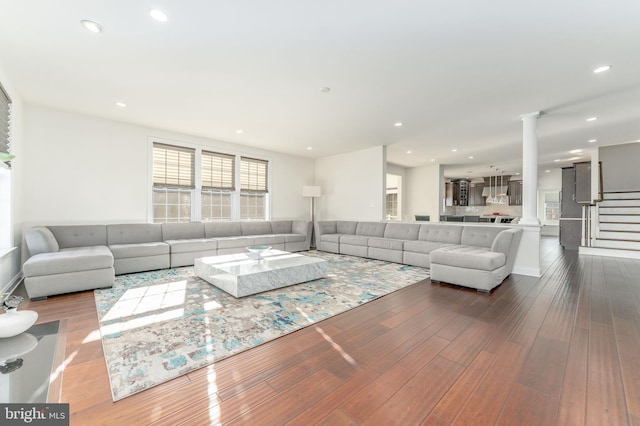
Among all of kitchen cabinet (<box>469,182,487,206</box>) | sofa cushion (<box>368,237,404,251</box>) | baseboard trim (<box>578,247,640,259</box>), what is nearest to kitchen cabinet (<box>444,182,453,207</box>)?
kitchen cabinet (<box>469,182,487,206</box>)

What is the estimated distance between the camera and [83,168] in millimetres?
4727

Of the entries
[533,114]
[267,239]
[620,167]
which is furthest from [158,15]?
[620,167]

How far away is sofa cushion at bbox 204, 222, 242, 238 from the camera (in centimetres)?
587

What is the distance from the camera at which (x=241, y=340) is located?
7.22 ft

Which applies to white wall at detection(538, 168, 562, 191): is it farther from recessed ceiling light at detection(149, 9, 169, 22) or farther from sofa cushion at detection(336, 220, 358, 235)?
recessed ceiling light at detection(149, 9, 169, 22)

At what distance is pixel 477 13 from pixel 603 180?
8.26 meters

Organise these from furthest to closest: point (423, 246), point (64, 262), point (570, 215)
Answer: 1. point (570, 215)
2. point (423, 246)
3. point (64, 262)

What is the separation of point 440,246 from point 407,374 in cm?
349

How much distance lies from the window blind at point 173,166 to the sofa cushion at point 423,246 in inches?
193

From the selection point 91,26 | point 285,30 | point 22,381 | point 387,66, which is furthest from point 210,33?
point 22,381

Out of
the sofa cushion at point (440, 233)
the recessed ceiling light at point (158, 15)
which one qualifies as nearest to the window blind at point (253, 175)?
the sofa cushion at point (440, 233)

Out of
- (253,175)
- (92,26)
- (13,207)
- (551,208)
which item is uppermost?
(92,26)

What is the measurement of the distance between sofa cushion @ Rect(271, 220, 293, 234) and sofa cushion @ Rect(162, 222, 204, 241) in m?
1.82

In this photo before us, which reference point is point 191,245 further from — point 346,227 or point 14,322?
point 346,227
